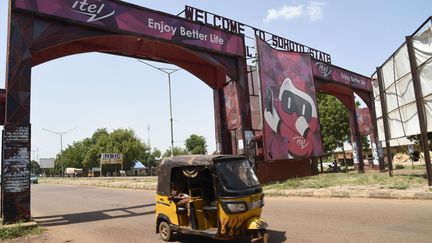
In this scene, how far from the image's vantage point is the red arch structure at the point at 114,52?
13.1 metres

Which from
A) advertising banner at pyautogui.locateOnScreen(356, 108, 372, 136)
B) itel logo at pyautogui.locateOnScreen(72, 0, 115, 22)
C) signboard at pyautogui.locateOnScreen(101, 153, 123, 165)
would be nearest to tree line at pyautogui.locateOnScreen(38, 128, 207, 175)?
signboard at pyautogui.locateOnScreen(101, 153, 123, 165)

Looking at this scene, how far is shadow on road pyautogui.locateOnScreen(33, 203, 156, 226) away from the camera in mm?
13442

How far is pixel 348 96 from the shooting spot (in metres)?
36.9

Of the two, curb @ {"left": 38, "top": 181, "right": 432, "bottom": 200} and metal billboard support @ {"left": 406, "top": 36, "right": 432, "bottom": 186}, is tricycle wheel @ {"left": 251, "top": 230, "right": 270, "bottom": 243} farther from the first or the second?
metal billboard support @ {"left": 406, "top": 36, "right": 432, "bottom": 186}

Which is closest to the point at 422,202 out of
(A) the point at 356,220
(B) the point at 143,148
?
(A) the point at 356,220

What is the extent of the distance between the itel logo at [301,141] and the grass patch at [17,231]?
1782 centimetres

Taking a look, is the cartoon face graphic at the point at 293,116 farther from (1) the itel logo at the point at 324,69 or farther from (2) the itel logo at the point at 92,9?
(2) the itel logo at the point at 92,9

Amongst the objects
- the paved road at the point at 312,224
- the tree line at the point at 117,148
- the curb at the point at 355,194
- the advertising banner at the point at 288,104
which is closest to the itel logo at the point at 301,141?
the advertising banner at the point at 288,104

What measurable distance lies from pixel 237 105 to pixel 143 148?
63463mm

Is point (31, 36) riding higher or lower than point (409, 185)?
higher

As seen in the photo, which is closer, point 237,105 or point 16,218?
point 16,218

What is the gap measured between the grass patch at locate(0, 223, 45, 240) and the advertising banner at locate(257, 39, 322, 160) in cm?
1433

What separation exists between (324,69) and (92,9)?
818 inches

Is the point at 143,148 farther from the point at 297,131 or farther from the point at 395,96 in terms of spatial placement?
the point at 395,96
